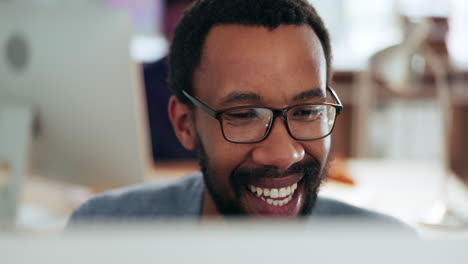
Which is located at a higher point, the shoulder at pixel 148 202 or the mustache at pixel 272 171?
the mustache at pixel 272 171

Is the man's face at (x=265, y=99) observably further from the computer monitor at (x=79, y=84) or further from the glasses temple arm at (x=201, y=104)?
the computer monitor at (x=79, y=84)

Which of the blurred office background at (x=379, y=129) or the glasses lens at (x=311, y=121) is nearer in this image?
the glasses lens at (x=311, y=121)

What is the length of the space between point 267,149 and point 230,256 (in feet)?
→ 0.76

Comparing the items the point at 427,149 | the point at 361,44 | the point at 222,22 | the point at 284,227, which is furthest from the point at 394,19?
the point at 284,227

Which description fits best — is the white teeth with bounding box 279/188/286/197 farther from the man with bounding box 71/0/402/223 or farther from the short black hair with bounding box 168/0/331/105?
the short black hair with bounding box 168/0/331/105

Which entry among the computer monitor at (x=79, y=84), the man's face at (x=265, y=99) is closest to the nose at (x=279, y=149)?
the man's face at (x=265, y=99)

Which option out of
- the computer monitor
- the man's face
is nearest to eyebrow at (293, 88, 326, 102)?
the man's face

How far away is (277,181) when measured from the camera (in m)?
0.37

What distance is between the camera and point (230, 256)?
13cm

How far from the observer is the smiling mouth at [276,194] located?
14.7 inches

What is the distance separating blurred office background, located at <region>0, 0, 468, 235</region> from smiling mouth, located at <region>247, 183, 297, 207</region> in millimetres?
86

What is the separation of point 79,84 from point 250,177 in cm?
26

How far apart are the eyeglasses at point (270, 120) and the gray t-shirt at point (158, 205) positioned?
7 cm

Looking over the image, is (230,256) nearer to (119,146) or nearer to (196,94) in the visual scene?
(196,94)
